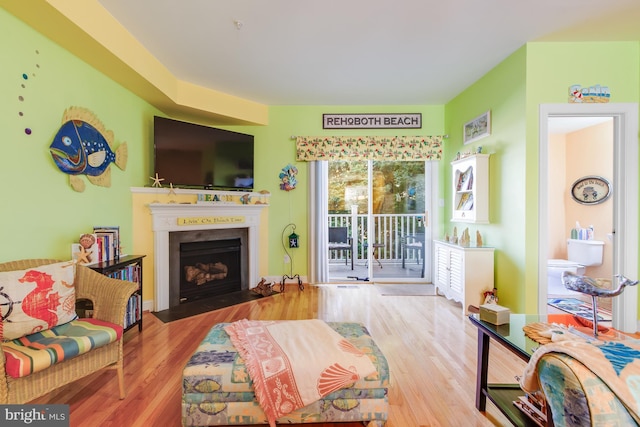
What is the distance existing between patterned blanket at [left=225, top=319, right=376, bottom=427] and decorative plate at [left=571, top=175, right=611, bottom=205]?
15.5 feet

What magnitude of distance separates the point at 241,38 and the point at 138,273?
2332 mm

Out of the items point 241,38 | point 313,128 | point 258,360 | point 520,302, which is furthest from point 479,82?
point 258,360

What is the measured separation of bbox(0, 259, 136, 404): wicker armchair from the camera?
4.32ft

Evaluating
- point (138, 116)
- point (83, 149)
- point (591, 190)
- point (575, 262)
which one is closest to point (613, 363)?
point (83, 149)

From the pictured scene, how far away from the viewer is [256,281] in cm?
386

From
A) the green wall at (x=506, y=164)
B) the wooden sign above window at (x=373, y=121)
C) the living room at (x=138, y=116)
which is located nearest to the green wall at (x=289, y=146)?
the wooden sign above window at (x=373, y=121)

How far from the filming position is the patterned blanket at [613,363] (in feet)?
2.41

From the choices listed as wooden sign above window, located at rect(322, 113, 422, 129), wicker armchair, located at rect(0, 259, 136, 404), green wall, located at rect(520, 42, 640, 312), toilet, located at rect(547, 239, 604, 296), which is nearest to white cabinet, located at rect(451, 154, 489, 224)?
green wall, located at rect(520, 42, 640, 312)

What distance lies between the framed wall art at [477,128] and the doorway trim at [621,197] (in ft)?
1.86

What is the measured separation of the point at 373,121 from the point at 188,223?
9.21 ft

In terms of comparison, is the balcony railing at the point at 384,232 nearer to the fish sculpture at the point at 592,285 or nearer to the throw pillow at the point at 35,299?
the fish sculpture at the point at 592,285

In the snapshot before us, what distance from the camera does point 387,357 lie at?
211 centimetres

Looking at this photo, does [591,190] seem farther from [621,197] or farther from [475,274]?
[475,274]

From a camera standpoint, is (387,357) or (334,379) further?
(387,357)
